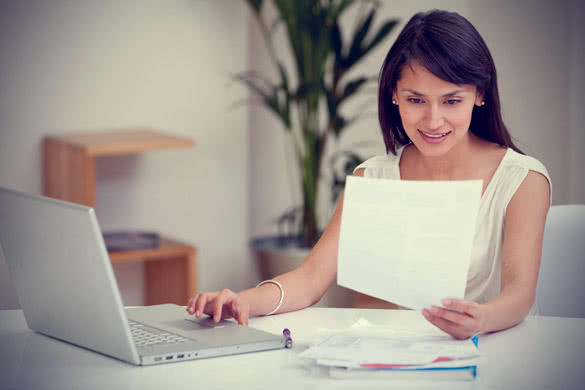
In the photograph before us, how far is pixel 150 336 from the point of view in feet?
4.43

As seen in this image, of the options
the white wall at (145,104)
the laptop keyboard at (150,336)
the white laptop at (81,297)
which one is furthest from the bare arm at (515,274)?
the white wall at (145,104)

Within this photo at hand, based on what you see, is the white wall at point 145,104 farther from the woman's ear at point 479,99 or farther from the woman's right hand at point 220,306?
the woman's ear at point 479,99

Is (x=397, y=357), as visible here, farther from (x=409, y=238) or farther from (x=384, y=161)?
(x=384, y=161)

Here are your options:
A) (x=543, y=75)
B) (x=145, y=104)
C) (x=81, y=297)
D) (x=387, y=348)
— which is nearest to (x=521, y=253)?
(x=387, y=348)

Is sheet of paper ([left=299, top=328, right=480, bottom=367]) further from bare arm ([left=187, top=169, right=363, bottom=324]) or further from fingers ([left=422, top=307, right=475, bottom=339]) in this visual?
bare arm ([left=187, top=169, right=363, bottom=324])

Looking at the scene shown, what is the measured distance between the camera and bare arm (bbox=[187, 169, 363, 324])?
1.47 meters

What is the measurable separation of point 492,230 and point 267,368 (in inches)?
31.7

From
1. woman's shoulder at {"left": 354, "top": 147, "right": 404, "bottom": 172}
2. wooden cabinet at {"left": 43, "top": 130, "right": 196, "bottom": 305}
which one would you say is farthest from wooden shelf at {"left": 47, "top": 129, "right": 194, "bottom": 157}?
woman's shoulder at {"left": 354, "top": 147, "right": 404, "bottom": 172}

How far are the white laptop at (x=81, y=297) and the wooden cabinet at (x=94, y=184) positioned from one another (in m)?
1.91

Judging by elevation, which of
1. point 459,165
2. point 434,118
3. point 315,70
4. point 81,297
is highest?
point 315,70

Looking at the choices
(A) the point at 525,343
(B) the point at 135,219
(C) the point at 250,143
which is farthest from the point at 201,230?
(A) the point at 525,343

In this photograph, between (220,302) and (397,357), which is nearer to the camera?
(397,357)

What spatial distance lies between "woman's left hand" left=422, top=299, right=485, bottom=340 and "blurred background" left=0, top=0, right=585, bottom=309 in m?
2.57

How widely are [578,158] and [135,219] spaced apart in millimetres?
2145
